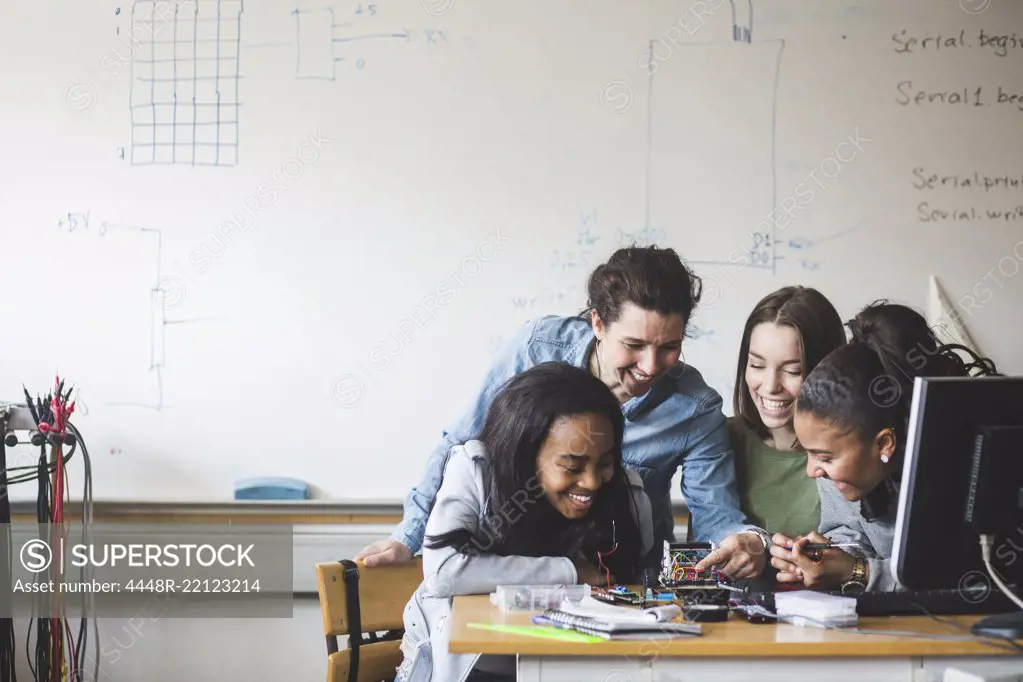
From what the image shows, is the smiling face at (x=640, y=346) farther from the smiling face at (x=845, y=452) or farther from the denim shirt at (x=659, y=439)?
the smiling face at (x=845, y=452)

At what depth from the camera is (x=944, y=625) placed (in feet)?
6.30

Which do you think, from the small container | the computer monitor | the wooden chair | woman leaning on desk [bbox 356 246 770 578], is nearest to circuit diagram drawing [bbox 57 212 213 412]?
woman leaning on desk [bbox 356 246 770 578]

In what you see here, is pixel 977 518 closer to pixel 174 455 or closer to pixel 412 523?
pixel 412 523

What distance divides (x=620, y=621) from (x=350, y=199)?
1762 mm

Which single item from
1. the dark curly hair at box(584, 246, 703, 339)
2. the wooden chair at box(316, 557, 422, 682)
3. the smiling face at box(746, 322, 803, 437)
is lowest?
the wooden chair at box(316, 557, 422, 682)

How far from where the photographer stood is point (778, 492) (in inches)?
99.8

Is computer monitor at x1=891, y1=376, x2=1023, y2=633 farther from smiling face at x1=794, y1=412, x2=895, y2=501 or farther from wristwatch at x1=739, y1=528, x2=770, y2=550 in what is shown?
wristwatch at x1=739, y1=528, x2=770, y2=550

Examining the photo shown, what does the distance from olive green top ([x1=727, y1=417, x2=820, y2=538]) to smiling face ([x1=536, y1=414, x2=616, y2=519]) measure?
0.45m

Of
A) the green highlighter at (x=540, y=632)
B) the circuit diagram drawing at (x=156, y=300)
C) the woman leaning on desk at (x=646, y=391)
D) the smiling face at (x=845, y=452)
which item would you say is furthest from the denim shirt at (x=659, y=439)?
the circuit diagram drawing at (x=156, y=300)

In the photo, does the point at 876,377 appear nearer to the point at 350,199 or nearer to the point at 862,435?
the point at 862,435

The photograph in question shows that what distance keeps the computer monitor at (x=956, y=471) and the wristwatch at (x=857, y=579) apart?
0.32 metres

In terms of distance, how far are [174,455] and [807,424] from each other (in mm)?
1900

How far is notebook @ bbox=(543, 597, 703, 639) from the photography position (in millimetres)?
1769

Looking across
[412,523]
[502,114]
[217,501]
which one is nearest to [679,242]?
[502,114]
